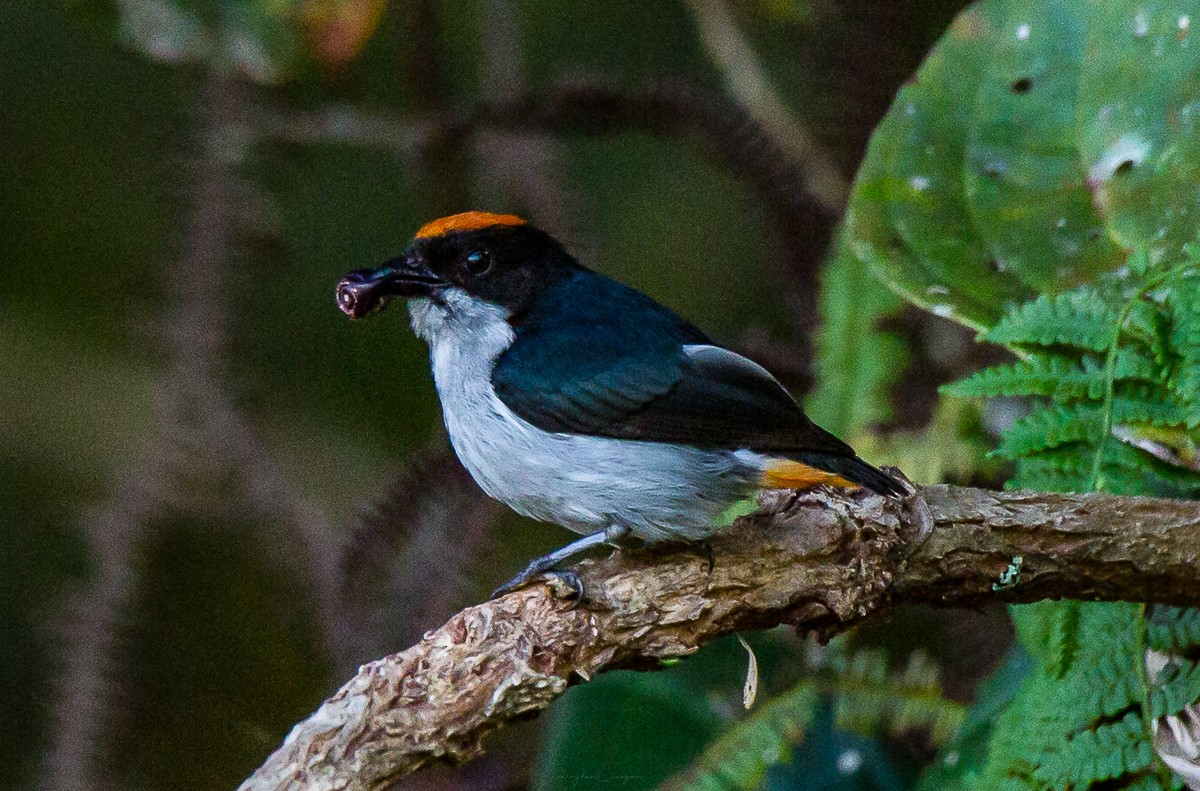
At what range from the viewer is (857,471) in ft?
7.50

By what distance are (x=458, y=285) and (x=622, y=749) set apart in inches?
40.8

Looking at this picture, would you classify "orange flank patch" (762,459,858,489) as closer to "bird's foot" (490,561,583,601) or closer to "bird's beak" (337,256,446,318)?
"bird's foot" (490,561,583,601)

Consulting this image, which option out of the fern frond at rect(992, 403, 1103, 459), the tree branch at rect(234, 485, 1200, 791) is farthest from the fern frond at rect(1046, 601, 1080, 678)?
the fern frond at rect(992, 403, 1103, 459)

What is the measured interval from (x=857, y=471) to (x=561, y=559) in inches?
20.5

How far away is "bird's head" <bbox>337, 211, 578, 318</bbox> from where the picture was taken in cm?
276

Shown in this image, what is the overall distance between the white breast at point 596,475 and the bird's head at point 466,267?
0.94ft

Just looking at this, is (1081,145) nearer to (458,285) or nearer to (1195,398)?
(1195,398)

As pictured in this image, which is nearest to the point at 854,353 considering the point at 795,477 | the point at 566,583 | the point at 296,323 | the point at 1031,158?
the point at 1031,158

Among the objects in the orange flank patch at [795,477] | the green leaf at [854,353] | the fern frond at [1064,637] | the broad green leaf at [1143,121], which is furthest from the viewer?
the green leaf at [854,353]

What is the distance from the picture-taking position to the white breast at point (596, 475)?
2381 millimetres

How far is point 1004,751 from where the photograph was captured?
2246 mm

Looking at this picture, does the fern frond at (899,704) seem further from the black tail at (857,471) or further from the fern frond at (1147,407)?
the fern frond at (1147,407)

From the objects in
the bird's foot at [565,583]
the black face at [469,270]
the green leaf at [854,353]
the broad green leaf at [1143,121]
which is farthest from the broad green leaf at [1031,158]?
the bird's foot at [565,583]

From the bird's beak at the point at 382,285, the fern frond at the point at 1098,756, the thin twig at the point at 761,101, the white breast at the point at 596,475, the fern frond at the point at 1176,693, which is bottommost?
the fern frond at the point at 1098,756
